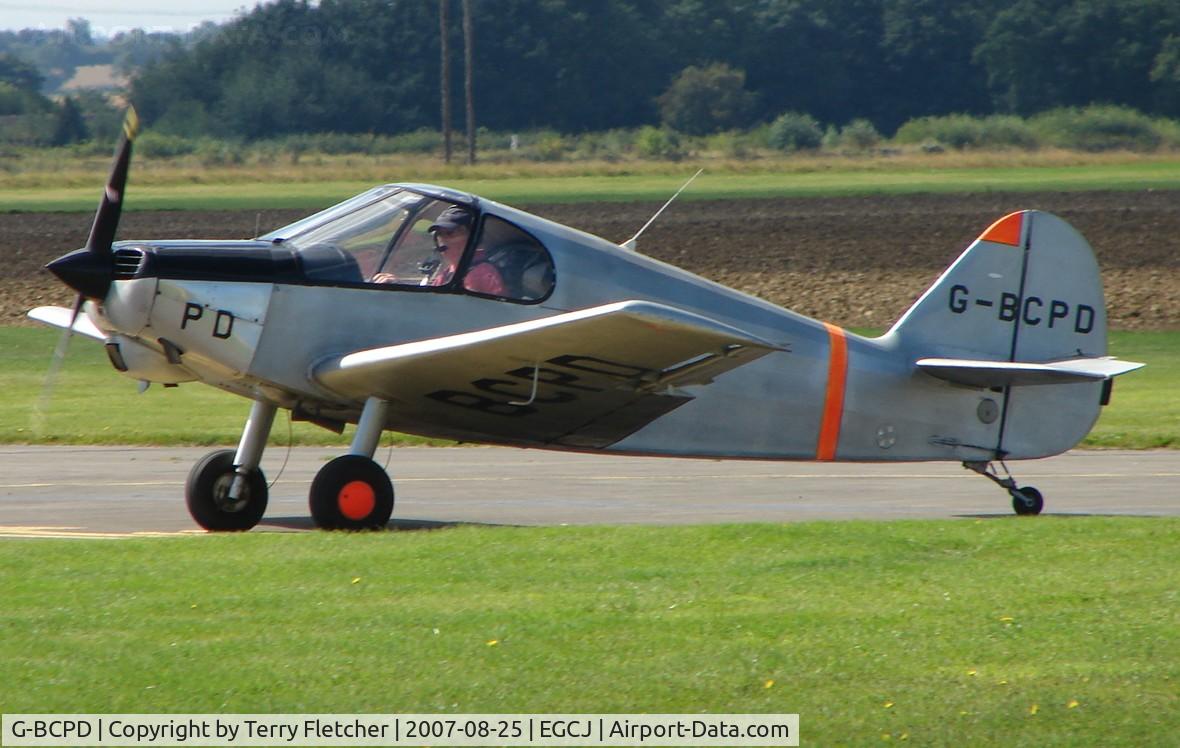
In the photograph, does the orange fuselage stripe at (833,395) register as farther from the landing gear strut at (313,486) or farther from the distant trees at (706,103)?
the distant trees at (706,103)

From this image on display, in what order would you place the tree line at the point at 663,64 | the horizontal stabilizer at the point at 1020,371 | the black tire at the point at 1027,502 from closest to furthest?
the horizontal stabilizer at the point at 1020,371 < the black tire at the point at 1027,502 < the tree line at the point at 663,64

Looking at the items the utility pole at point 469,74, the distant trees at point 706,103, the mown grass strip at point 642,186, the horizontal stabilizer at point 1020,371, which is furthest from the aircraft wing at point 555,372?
the distant trees at point 706,103

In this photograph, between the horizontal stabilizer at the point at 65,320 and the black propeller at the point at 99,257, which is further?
the horizontal stabilizer at the point at 65,320

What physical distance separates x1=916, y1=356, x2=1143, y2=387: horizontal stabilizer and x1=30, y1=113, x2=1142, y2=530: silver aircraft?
0.02 m

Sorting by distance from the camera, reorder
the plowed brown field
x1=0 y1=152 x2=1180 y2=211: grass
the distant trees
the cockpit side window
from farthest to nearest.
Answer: the distant trees < x1=0 y1=152 x2=1180 y2=211: grass < the plowed brown field < the cockpit side window

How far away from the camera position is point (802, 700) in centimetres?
595

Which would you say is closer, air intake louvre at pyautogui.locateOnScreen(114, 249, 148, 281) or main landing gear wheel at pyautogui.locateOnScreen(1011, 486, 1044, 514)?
air intake louvre at pyautogui.locateOnScreen(114, 249, 148, 281)

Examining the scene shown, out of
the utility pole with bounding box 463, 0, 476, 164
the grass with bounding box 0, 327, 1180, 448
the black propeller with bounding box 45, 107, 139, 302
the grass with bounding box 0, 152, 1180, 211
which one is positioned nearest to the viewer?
the black propeller with bounding box 45, 107, 139, 302

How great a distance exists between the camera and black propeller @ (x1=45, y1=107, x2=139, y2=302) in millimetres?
9750

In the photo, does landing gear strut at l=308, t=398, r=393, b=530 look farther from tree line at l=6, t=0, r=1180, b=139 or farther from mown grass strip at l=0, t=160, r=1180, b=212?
tree line at l=6, t=0, r=1180, b=139

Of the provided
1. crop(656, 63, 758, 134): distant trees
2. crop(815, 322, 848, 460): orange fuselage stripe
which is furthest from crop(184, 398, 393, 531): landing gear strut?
crop(656, 63, 758, 134): distant trees

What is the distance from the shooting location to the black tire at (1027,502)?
11.6m

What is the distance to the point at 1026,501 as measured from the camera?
460 inches

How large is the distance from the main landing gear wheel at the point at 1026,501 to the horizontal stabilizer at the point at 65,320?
6.61 meters
